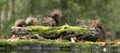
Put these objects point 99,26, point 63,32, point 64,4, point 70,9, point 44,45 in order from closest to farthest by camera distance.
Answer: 1. point 44,45
2. point 63,32
3. point 99,26
4. point 70,9
5. point 64,4

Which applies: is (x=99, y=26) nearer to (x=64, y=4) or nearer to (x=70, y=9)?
(x=70, y=9)

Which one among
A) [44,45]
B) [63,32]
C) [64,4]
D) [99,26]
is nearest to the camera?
[44,45]

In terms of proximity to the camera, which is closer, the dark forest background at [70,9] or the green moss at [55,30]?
the green moss at [55,30]

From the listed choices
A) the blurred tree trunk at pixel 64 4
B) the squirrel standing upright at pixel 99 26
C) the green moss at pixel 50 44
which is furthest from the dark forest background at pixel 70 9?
the green moss at pixel 50 44

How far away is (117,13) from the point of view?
27547mm

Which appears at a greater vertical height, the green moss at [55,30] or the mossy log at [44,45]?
the green moss at [55,30]

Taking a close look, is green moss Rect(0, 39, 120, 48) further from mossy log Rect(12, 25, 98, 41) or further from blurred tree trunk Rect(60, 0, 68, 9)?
blurred tree trunk Rect(60, 0, 68, 9)

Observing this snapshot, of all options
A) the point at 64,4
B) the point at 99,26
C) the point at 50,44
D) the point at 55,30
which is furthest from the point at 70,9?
the point at 50,44

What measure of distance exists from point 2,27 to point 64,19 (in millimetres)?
3905

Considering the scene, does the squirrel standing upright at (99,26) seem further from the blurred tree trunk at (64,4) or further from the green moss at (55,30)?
the blurred tree trunk at (64,4)

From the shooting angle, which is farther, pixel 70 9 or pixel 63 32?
pixel 70 9

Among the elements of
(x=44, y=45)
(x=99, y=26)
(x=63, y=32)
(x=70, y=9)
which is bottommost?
(x=44, y=45)

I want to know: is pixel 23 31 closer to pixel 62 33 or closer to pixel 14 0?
pixel 62 33

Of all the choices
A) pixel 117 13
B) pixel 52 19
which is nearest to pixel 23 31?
pixel 52 19
